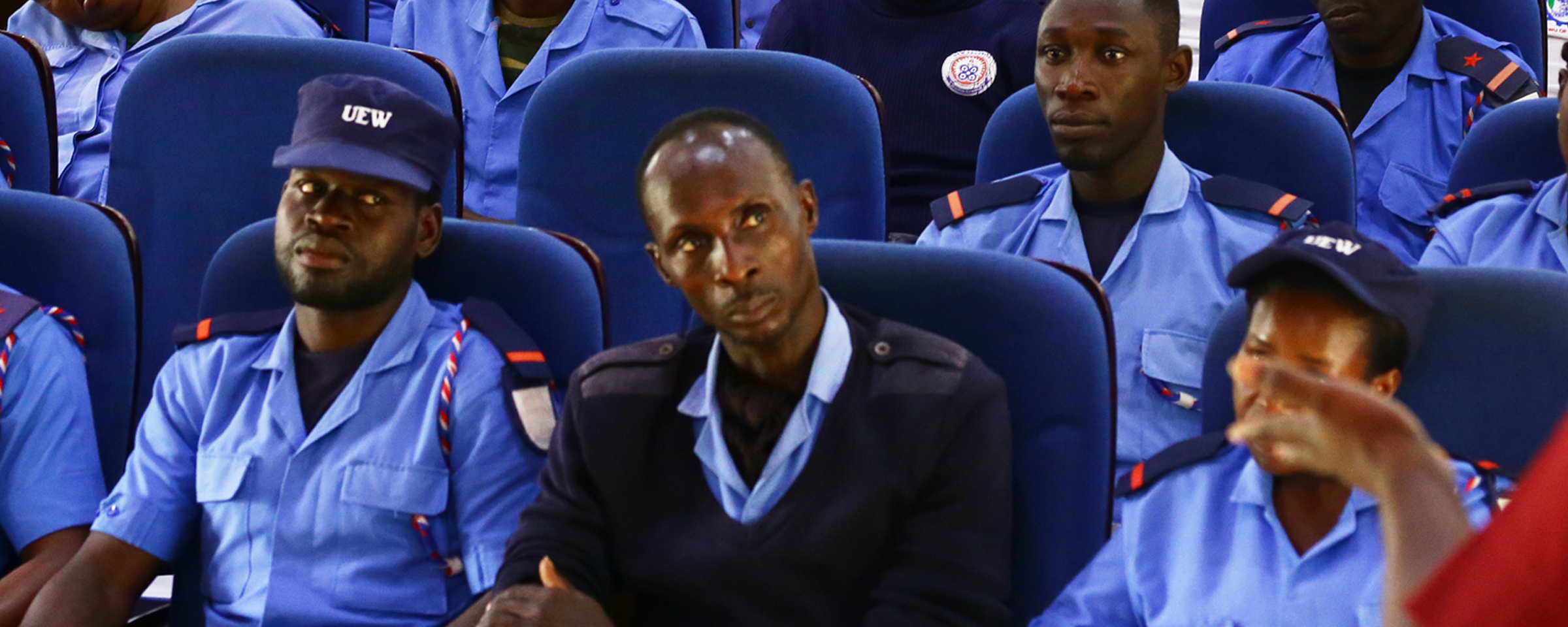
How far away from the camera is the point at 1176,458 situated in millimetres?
1505

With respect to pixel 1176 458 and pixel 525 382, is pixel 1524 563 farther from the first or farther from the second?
pixel 525 382

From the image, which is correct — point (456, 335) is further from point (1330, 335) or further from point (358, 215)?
point (1330, 335)

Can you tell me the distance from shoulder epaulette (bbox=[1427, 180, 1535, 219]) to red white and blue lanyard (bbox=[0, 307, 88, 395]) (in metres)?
1.98

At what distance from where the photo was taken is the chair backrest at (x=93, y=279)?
1.89 m

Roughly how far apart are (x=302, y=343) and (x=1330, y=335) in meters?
1.20

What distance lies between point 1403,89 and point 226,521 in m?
2.24

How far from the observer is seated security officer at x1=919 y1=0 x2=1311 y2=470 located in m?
2.10

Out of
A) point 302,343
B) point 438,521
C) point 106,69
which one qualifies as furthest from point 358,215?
point 106,69

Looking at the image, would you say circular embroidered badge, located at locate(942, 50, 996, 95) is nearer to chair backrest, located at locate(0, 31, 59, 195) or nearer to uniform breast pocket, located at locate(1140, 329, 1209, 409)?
uniform breast pocket, located at locate(1140, 329, 1209, 409)

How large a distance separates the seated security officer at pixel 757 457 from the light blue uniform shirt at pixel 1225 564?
0.39ft

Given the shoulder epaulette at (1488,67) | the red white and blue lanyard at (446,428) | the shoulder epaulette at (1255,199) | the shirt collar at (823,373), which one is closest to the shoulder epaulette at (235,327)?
the red white and blue lanyard at (446,428)

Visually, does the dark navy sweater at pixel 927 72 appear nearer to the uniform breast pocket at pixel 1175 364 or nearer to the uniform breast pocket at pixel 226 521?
the uniform breast pocket at pixel 1175 364

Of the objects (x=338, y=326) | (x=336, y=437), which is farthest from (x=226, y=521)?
(x=338, y=326)

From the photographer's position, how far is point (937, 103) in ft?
9.68
